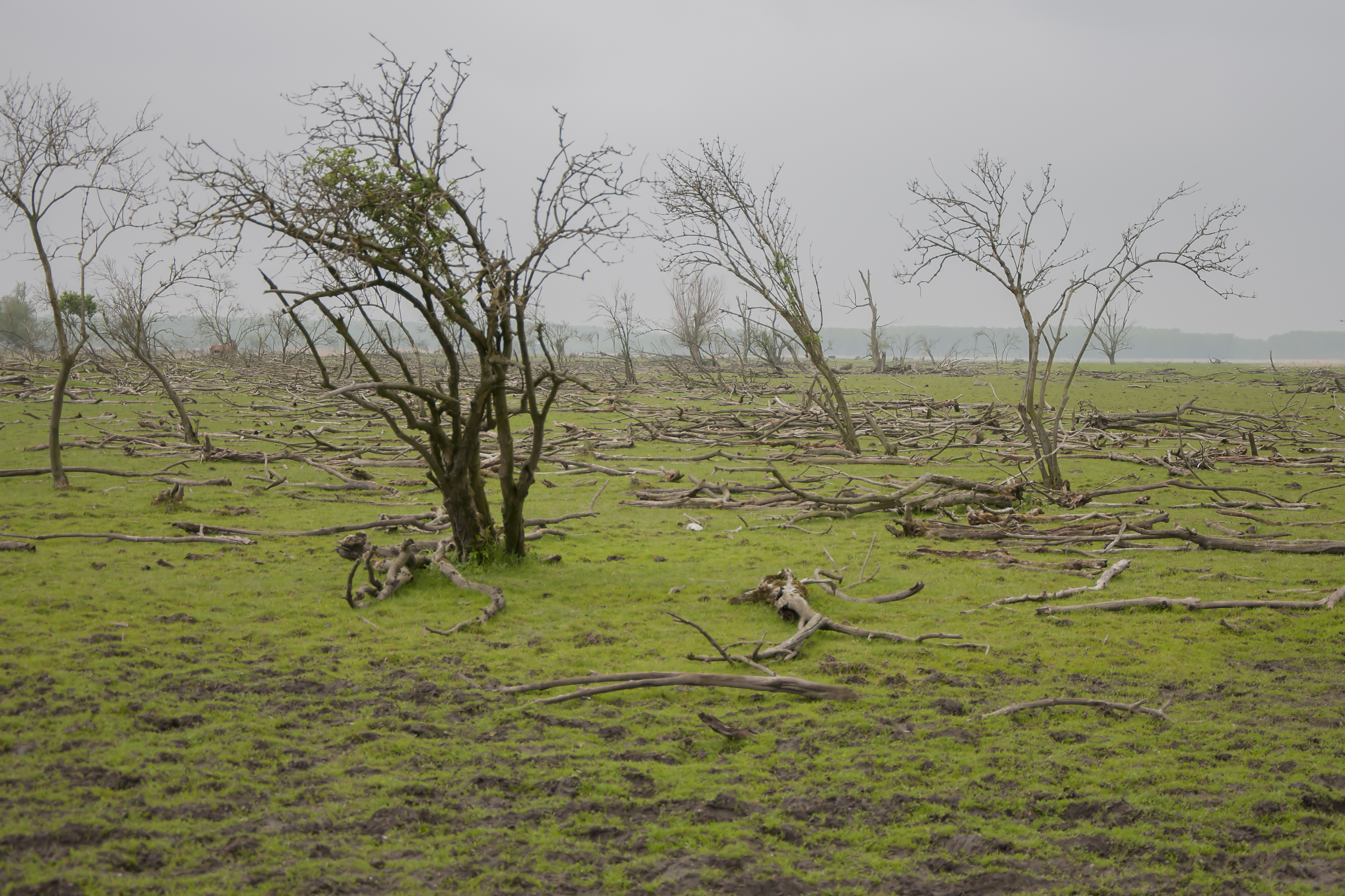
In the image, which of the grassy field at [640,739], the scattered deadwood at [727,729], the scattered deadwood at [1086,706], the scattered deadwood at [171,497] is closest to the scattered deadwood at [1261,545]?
the grassy field at [640,739]

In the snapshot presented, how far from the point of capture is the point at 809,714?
565cm

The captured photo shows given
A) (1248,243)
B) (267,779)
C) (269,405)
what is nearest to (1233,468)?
(1248,243)

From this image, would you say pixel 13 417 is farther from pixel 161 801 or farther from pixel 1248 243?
pixel 1248 243

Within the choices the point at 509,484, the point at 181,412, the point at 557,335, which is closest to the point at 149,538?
the point at 509,484

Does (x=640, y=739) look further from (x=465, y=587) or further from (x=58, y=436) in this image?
(x=58, y=436)

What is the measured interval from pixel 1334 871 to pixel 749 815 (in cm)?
260

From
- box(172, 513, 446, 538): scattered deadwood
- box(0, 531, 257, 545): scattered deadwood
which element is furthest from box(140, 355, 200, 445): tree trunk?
box(0, 531, 257, 545): scattered deadwood

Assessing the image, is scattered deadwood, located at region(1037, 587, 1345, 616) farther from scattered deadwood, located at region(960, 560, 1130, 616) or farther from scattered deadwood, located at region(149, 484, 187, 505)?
scattered deadwood, located at region(149, 484, 187, 505)

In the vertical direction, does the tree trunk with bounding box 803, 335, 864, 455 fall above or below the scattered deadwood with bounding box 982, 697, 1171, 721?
above

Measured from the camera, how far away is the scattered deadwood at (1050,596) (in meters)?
8.01

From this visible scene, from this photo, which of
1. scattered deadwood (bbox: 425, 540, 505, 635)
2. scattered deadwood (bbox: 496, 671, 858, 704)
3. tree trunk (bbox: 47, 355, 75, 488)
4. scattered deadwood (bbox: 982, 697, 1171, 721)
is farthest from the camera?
tree trunk (bbox: 47, 355, 75, 488)

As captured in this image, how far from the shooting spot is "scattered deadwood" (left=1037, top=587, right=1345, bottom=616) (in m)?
7.57

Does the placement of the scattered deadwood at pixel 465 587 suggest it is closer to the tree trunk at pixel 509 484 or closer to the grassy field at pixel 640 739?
the grassy field at pixel 640 739

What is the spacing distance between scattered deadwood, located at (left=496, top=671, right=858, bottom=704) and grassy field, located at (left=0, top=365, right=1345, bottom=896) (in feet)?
0.28
